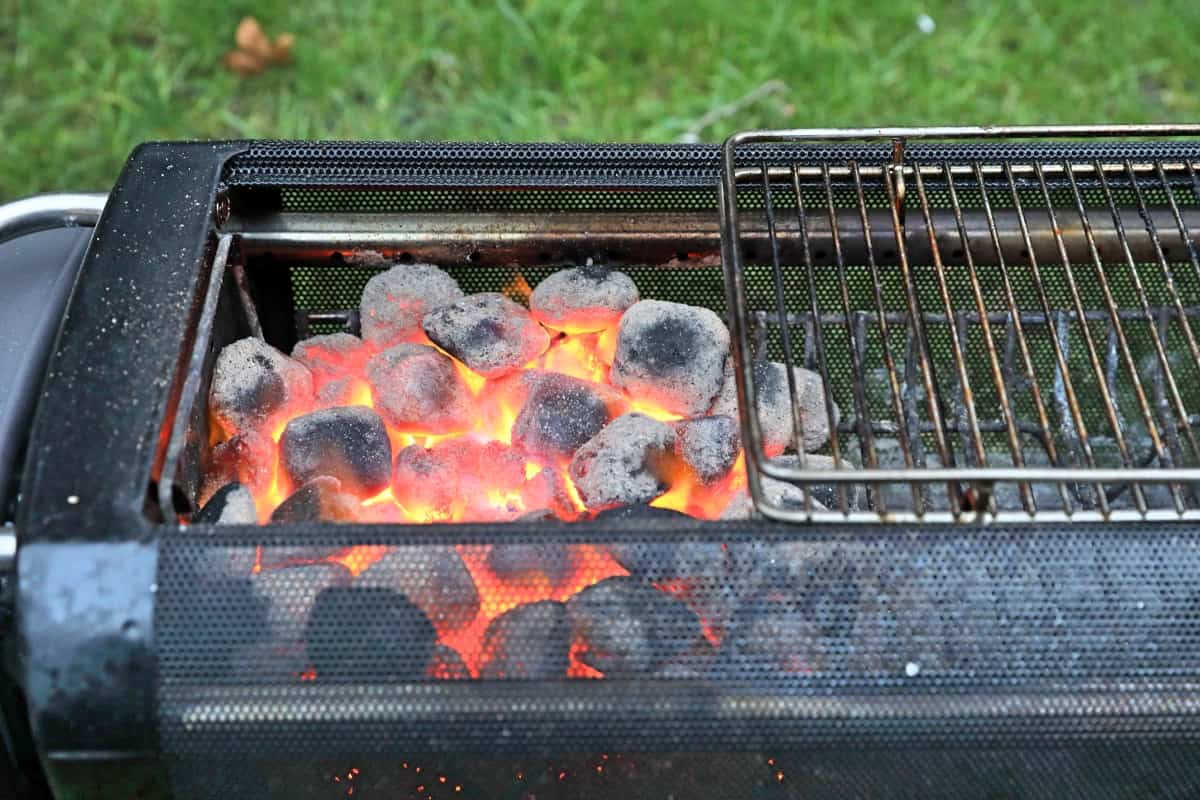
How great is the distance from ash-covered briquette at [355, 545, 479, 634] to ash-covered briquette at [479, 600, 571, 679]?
5 centimetres

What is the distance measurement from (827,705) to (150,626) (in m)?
0.61

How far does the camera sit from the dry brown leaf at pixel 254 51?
2707mm

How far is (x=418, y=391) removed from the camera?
4.49 ft

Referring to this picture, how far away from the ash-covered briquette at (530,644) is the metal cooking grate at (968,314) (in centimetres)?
22

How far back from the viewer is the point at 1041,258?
1.43 metres

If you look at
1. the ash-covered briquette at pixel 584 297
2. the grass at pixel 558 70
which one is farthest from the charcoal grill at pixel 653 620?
the grass at pixel 558 70

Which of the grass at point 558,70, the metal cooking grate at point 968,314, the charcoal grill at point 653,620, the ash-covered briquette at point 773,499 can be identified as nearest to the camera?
the charcoal grill at point 653,620

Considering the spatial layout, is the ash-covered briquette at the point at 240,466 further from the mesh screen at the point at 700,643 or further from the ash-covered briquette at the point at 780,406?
the ash-covered briquette at the point at 780,406

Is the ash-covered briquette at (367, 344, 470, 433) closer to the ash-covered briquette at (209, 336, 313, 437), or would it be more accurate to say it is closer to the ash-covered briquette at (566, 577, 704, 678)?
the ash-covered briquette at (209, 336, 313, 437)

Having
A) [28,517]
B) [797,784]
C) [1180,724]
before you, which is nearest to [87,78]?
[28,517]

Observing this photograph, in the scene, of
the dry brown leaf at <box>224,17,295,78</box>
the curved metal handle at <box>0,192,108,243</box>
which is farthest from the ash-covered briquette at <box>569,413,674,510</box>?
the dry brown leaf at <box>224,17,295,78</box>

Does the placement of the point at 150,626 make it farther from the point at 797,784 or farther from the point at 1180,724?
the point at 1180,724

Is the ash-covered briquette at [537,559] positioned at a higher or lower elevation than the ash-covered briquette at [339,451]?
lower

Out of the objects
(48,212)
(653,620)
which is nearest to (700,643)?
(653,620)
